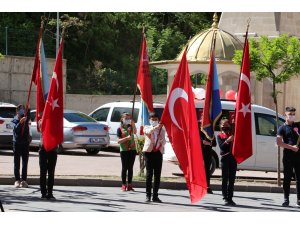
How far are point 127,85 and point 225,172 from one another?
A: 29.9 metres

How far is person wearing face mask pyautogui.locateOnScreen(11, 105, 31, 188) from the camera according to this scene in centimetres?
2077

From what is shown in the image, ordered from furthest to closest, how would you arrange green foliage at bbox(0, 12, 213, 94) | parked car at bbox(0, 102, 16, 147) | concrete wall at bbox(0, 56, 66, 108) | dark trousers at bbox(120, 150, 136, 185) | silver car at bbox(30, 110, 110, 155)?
green foliage at bbox(0, 12, 213, 94), concrete wall at bbox(0, 56, 66, 108), silver car at bbox(30, 110, 110, 155), parked car at bbox(0, 102, 16, 147), dark trousers at bbox(120, 150, 136, 185)

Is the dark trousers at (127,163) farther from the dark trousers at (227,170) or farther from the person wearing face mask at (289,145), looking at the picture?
the person wearing face mask at (289,145)

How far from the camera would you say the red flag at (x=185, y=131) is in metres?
15.5

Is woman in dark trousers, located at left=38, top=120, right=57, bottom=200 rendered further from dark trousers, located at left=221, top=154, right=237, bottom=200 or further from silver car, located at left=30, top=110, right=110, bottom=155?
silver car, located at left=30, top=110, right=110, bottom=155

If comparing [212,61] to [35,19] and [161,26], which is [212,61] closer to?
[35,19]

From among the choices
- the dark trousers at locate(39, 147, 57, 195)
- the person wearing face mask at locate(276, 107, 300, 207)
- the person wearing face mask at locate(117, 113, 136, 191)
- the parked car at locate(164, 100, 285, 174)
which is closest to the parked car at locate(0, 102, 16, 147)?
the parked car at locate(164, 100, 285, 174)

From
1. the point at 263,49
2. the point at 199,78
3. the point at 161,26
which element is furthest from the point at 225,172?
the point at 161,26

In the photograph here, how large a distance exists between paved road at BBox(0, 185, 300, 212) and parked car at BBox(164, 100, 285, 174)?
2931 millimetres

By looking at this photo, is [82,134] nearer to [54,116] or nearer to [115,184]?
[115,184]

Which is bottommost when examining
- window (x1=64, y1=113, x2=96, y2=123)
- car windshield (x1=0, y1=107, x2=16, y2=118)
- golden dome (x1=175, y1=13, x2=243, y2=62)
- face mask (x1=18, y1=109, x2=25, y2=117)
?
window (x1=64, y1=113, x2=96, y2=123)

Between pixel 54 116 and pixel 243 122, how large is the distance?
3577 mm

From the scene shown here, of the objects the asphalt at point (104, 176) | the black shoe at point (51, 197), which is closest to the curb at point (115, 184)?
the asphalt at point (104, 176)

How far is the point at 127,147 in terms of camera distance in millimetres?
20906
